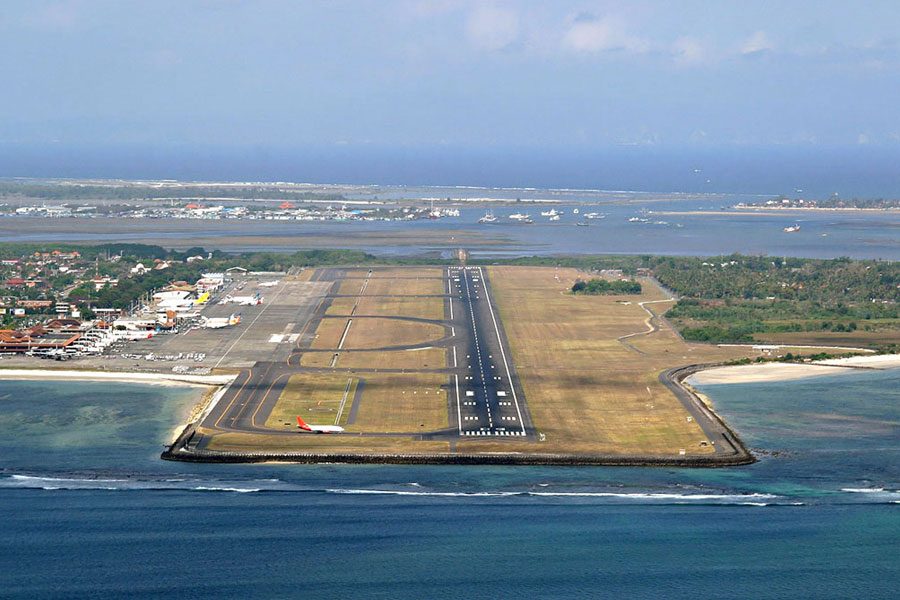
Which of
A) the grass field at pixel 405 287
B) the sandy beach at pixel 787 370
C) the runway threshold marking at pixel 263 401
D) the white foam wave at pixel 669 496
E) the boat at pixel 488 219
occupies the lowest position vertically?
the white foam wave at pixel 669 496

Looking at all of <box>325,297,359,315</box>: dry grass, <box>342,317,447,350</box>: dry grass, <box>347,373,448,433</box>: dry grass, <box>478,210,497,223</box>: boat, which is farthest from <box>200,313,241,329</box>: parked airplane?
<box>478,210,497,223</box>: boat

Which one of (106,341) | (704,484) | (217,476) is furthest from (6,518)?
(106,341)

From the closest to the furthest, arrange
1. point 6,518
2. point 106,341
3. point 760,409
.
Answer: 1. point 6,518
2. point 760,409
3. point 106,341

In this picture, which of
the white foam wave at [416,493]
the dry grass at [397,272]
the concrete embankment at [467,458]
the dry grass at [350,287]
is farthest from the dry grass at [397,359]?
the dry grass at [397,272]

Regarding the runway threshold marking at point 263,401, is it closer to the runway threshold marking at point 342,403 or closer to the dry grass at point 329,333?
the runway threshold marking at point 342,403

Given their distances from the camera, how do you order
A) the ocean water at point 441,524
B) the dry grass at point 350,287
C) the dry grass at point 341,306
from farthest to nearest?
the dry grass at point 350,287
the dry grass at point 341,306
the ocean water at point 441,524

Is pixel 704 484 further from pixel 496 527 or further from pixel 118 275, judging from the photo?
pixel 118 275

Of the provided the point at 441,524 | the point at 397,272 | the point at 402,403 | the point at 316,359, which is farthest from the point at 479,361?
the point at 397,272
